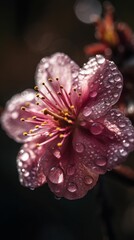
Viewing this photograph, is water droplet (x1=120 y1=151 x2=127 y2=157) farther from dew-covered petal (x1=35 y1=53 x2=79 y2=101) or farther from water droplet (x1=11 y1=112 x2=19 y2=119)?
water droplet (x1=11 y1=112 x2=19 y2=119)

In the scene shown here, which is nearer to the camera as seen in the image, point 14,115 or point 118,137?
point 118,137

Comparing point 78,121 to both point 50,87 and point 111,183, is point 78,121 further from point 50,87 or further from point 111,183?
point 111,183

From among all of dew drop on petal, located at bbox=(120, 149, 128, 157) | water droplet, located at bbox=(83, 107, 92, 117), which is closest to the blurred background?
water droplet, located at bbox=(83, 107, 92, 117)

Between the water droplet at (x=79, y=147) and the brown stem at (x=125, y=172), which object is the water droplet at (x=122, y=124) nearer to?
the water droplet at (x=79, y=147)

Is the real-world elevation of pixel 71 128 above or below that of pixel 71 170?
above

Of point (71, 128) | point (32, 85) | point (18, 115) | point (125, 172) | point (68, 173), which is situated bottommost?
point (125, 172)

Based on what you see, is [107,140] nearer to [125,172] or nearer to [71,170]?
[71,170]

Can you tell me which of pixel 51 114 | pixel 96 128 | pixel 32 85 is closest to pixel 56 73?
pixel 51 114

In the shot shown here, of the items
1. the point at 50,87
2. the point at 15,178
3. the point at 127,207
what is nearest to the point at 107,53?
the point at 50,87
